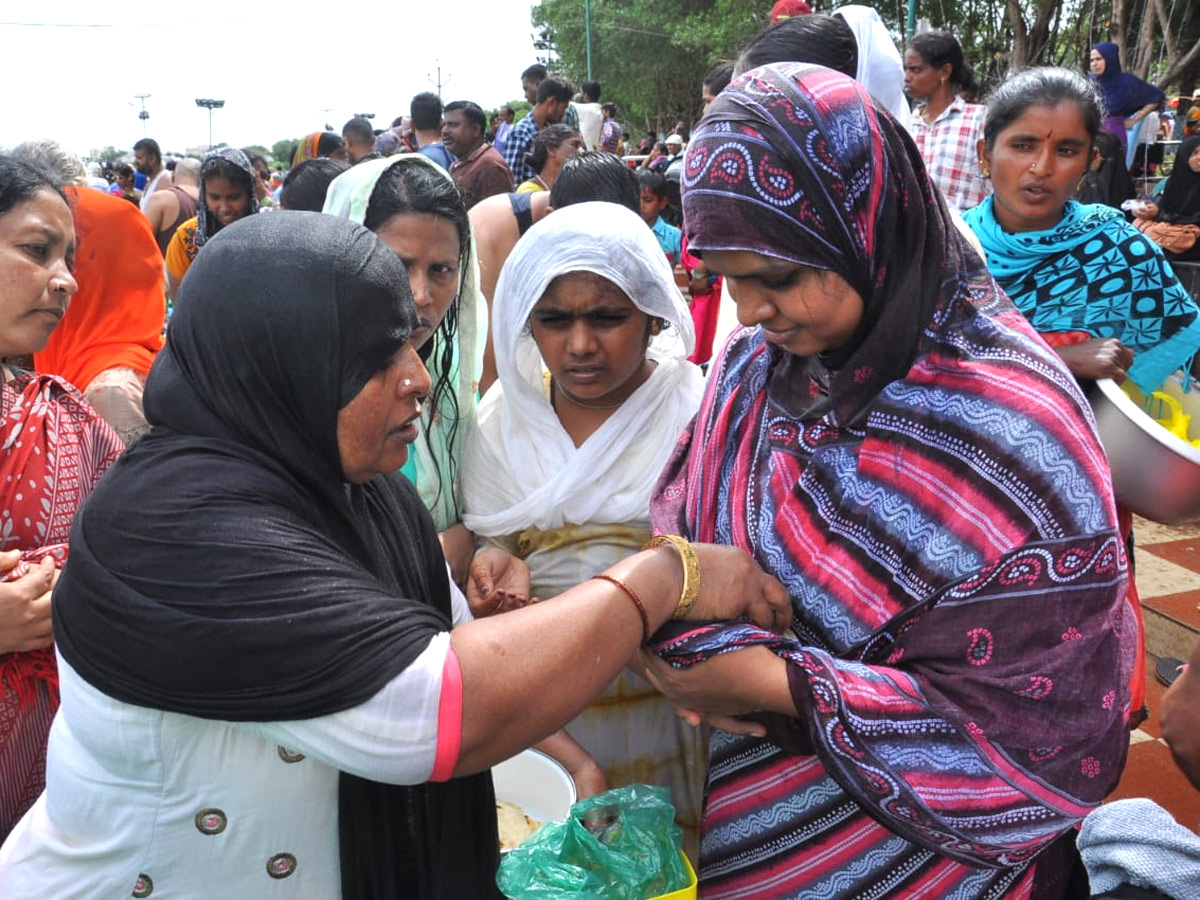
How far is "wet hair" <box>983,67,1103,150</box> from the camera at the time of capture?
3006 mm

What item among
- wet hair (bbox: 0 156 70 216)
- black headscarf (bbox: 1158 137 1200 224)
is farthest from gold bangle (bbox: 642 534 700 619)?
black headscarf (bbox: 1158 137 1200 224)

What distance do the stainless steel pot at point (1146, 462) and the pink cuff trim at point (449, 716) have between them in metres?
1.95

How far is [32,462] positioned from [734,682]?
5.32 ft

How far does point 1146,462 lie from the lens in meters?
2.51

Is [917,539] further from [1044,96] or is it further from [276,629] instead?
[1044,96]

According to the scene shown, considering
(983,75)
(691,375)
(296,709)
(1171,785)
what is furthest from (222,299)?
(983,75)

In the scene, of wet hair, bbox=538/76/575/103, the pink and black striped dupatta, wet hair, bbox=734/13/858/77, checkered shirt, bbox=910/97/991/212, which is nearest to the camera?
the pink and black striped dupatta

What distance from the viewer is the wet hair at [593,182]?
4.25 metres

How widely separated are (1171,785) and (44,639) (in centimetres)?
339

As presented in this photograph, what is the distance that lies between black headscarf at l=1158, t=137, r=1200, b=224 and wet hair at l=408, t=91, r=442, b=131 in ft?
19.3

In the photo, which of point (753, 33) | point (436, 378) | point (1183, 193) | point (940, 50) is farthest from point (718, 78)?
point (1183, 193)

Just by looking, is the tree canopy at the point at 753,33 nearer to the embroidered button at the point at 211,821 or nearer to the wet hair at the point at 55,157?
the wet hair at the point at 55,157

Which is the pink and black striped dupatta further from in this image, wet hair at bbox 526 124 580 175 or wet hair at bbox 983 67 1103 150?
wet hair at bbox 526 124 580 175

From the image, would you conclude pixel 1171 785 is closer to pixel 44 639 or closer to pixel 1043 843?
pixel 1043 843
